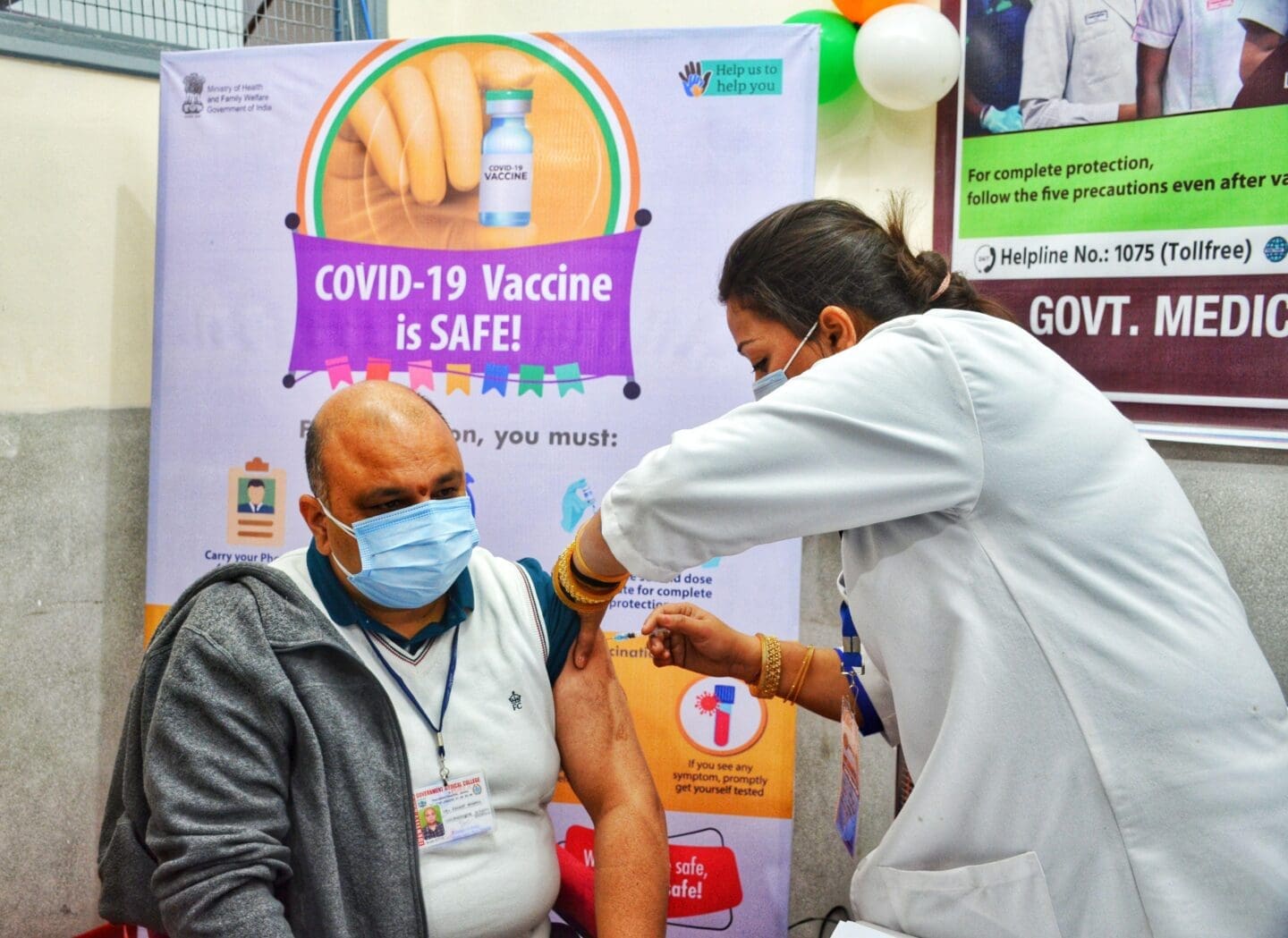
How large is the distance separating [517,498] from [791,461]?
158 centimetres

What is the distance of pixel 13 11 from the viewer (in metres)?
3.07

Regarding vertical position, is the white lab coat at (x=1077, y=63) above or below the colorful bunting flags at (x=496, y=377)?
above

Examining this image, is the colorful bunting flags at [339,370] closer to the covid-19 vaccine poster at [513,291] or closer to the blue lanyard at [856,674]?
the covid-19 vaccine poster at [513,291]

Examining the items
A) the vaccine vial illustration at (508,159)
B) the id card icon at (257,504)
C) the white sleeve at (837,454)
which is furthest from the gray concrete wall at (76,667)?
Answer: the white sleeve at (837,454)

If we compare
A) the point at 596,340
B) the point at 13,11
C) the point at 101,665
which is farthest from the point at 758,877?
the point at 13,11

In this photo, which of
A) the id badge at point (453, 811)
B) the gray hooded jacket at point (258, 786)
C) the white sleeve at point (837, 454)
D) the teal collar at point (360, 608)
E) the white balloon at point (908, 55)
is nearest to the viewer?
the white sleeve at point (837, 454)

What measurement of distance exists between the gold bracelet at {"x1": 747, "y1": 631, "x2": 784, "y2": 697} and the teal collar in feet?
1.76

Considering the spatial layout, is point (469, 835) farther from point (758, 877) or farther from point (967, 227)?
point (967, 227)

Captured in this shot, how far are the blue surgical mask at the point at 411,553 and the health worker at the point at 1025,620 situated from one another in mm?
416

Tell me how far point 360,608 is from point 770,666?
0.73 meters

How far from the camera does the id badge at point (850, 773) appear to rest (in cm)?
175

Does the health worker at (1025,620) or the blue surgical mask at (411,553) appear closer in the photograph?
the health worker at (1025,620)

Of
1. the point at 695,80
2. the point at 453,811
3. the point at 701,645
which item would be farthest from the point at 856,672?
the point at 695,80

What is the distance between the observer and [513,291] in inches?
110
